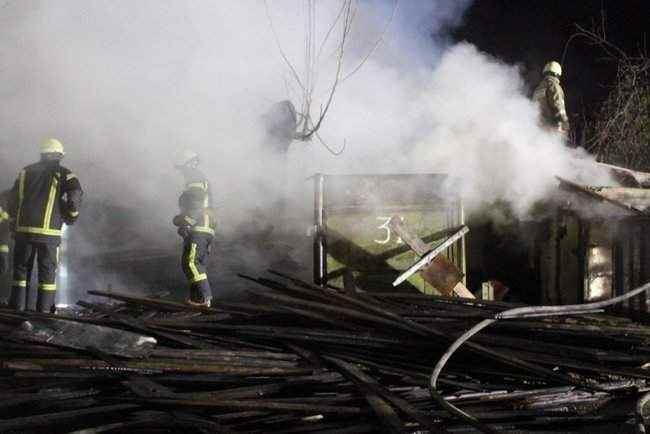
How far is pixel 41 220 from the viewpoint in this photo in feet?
15.7

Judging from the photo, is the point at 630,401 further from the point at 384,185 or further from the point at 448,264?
the point at 384,185

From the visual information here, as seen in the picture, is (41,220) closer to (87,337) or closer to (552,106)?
(87,337)

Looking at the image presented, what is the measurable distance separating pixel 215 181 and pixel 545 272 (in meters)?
4.31

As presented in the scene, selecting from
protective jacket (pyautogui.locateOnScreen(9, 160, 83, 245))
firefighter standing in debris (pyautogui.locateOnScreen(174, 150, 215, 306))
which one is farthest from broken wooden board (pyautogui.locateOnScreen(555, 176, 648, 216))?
protective jacket (pyautogui.locateOnScreen(9, 160, 83, 245))

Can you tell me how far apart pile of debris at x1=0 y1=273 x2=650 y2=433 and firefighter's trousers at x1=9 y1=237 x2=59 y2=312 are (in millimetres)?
1309

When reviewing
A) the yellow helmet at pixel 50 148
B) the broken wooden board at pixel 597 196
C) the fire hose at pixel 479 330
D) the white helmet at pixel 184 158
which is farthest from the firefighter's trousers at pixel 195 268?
the broken wooden board at pixel 597 196

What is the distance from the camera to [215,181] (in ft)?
23.8

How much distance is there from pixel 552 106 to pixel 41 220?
5872 millimetres

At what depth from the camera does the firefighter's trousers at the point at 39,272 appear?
4707 mm

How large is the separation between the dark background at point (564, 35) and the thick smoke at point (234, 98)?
399cm

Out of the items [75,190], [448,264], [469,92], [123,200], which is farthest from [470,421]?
[123,200]

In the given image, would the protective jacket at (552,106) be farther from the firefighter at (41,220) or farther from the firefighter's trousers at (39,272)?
the firefighter's trousers at (39,272)

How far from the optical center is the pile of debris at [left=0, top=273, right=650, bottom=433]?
7.54 feet

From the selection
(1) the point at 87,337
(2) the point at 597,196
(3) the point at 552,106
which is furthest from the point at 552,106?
(1) the point at 87,337
